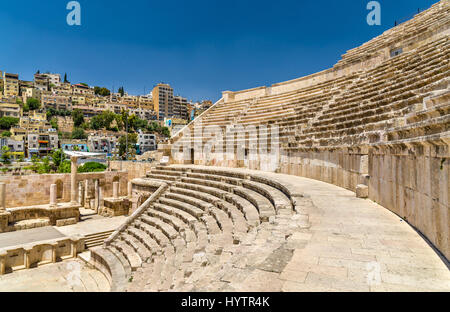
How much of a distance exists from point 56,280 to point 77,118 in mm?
89927

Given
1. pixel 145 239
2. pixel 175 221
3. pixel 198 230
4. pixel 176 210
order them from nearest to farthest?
1. pixel 198 230
2. pixel 175 221
3. pixel 145 239
4. pixel 176 210

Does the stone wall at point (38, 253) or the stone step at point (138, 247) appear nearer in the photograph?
the stone step at point (138, 247)

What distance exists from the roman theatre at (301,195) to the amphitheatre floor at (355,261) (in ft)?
0.07

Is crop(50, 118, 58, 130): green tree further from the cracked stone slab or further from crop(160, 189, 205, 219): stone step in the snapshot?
the cracked stone slab

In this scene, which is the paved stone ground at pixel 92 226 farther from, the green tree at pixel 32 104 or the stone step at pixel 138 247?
the green tree at pixel 32 104

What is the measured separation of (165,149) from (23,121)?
7960 centimetres

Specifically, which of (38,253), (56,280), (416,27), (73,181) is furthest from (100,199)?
(416,27)

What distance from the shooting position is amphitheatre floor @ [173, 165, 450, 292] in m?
2.65

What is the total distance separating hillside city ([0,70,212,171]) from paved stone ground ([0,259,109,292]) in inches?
1696

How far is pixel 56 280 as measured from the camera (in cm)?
1095

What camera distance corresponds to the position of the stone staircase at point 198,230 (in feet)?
15.2

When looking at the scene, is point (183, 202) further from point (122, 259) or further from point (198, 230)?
point (198, 230)

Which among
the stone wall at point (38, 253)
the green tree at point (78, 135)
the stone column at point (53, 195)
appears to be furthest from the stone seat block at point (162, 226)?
the green tree at point (78, 135)

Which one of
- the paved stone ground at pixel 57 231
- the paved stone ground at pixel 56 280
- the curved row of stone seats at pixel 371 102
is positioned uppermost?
the curved row of stone seats at pixel 371 102
